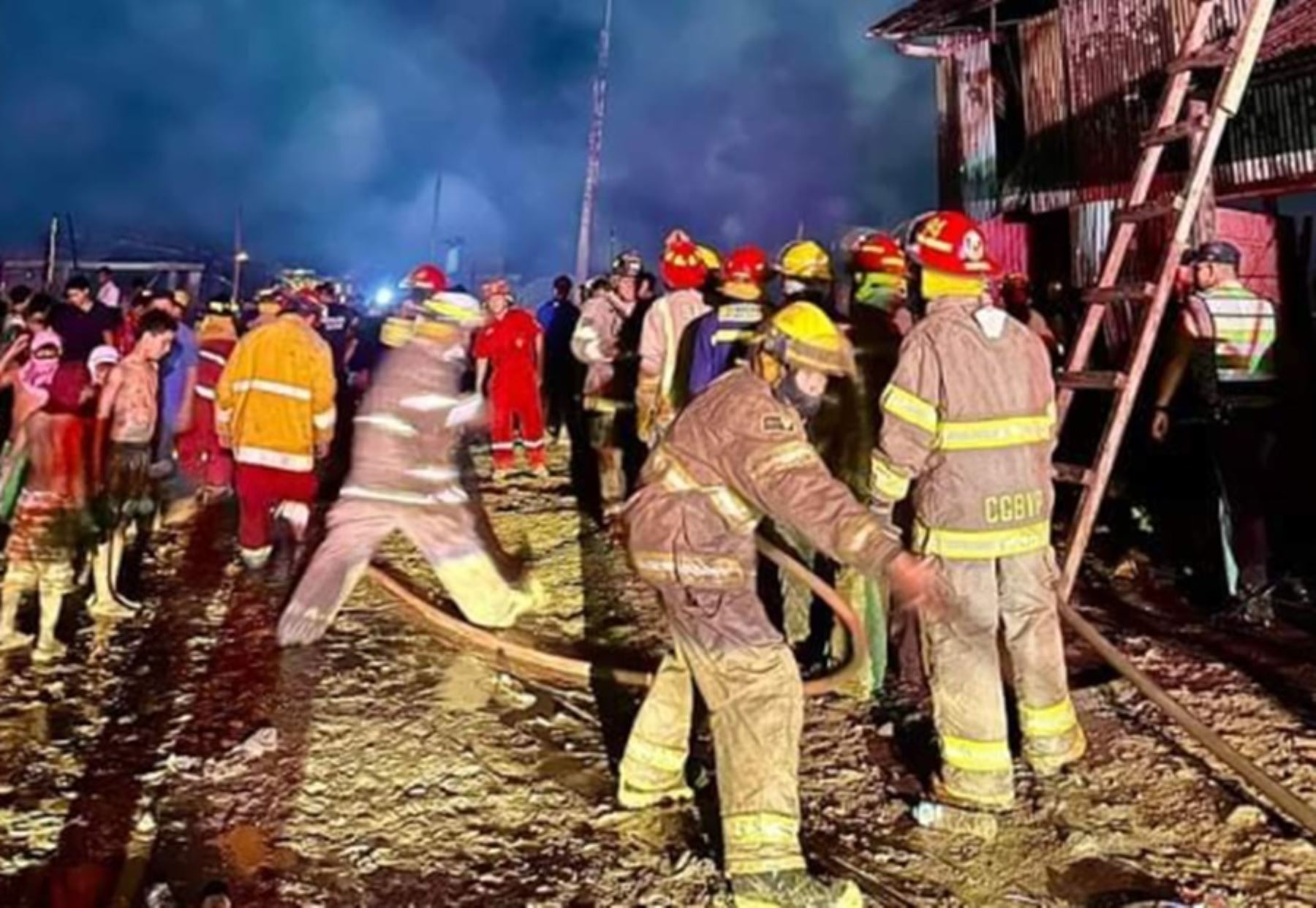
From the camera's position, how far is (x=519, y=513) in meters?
8.59

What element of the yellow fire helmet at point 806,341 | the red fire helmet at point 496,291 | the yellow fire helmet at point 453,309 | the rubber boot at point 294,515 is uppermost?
the red fire helmet at point 496,291

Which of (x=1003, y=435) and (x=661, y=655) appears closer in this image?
(x=1003, y=435)

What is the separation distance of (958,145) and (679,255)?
7114 mm

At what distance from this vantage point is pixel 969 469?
3629mm

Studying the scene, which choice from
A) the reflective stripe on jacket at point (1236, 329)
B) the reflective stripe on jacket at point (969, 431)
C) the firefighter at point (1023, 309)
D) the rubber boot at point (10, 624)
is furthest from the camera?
the firefighter at point (1023, 309)

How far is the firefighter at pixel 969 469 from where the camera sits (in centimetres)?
361

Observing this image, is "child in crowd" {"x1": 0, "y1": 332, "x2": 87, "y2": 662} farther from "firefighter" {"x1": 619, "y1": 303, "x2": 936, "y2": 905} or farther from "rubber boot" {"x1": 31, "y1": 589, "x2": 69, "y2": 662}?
"firefighter" {"x1": 619, "y1": 303, "x2": 936, "y2": 905}

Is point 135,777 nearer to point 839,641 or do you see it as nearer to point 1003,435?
point 839,641

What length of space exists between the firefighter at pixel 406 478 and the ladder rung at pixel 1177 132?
341 centimetres

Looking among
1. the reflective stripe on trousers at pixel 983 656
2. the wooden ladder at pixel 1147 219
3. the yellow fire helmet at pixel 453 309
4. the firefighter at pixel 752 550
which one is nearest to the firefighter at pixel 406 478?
the yellow fire helmet at pixel 453 309

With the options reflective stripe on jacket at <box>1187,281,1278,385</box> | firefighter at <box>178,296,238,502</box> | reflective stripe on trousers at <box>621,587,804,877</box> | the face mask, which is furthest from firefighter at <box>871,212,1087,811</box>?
firefighter at <box>178,296,238,502</box>

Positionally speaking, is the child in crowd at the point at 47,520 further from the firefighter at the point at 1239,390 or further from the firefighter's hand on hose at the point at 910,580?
the firefighter at the point at 1239,390

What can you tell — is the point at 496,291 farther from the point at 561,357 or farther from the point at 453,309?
the point at 453,309

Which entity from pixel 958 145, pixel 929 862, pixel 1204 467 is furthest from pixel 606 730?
pixel 958 145
